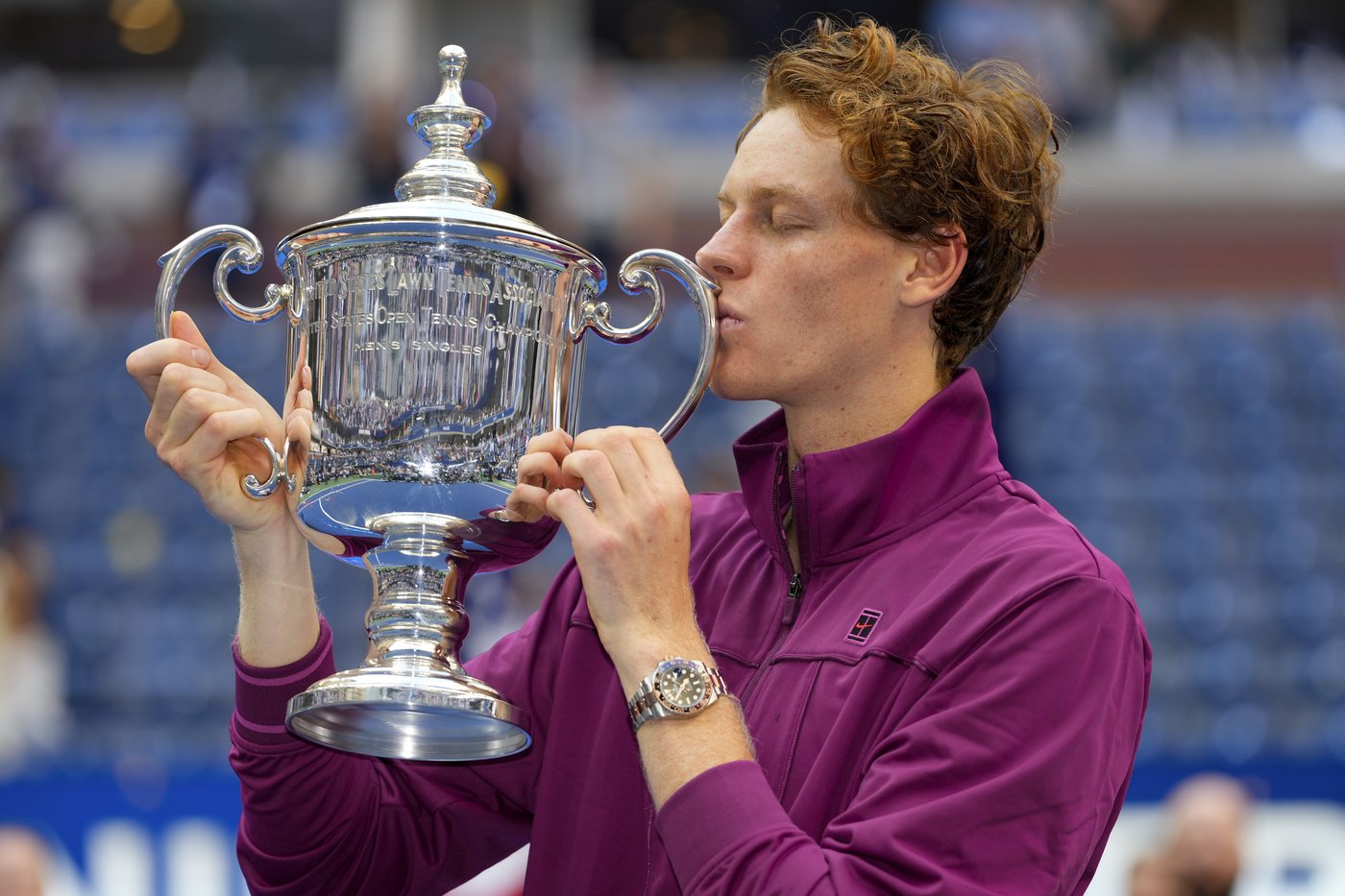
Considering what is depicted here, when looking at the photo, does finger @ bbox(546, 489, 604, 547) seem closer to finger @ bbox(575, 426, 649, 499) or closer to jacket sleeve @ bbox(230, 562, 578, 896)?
finger @ bbox(575, 426, 649, 499)

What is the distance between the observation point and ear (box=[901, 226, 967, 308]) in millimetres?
1588

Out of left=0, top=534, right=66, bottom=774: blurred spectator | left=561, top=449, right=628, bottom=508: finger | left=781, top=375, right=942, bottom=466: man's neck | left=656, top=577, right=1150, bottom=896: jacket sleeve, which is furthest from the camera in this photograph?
left=0, top=534, right=66, bottom=774: blurred spectator

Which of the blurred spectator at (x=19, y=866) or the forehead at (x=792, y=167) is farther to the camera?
the blurred spectator at (x=19, y=866)

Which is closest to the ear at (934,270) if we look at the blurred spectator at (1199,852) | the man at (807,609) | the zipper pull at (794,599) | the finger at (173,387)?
the man at (807,609)

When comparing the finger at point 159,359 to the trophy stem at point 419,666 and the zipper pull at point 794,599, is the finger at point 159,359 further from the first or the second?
the zipper pull at point 794,599

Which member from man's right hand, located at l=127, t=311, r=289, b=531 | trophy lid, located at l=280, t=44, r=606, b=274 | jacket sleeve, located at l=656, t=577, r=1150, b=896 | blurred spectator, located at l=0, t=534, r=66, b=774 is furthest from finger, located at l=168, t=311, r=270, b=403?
blurred spectator, located at l=0, t=534, r=66, b=774

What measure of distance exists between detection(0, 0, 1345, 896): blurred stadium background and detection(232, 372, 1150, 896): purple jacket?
2.45 feet

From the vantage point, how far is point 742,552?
5.51 feet

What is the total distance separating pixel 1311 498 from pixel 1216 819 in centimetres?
379

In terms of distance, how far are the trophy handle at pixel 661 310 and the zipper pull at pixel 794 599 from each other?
0.57 ft

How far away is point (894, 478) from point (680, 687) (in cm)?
31

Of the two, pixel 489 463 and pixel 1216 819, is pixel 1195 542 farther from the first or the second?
pixel 489 463

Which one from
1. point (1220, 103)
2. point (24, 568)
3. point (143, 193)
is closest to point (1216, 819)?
point (24, 568)

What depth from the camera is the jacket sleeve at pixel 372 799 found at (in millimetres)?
1579
